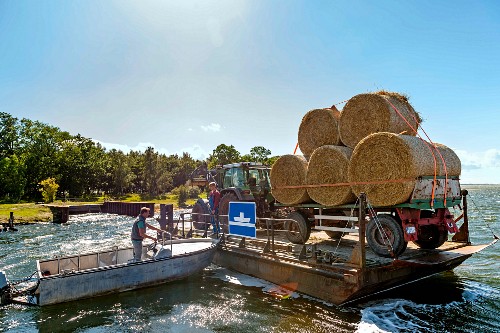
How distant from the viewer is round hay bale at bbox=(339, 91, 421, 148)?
10.0 meters

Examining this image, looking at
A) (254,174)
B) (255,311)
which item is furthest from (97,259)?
(254,174)

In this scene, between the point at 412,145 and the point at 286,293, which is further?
the point at 286,293

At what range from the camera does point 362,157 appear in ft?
31.9

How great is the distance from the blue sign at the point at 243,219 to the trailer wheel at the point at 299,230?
156cm

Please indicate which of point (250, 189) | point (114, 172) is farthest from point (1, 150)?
point (250, 189)

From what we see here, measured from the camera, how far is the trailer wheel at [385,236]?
944 centimetres

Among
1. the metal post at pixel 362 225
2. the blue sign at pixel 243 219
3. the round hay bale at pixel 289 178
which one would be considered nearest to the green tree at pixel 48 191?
the blue sign at pixel 243 219

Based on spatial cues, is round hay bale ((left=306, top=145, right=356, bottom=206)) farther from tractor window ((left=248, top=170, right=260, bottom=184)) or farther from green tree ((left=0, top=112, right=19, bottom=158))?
green tree ((left=0, top=112, right=19, bottom=158))

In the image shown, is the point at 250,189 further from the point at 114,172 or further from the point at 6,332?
the point at 114,172

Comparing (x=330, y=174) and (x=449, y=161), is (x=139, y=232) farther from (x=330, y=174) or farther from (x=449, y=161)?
(x=449, y=161)

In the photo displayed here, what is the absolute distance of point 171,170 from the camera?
97875 mm

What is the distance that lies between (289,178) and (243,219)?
2023mm

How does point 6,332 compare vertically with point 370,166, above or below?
below

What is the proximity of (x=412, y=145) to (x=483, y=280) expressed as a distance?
258 inches
